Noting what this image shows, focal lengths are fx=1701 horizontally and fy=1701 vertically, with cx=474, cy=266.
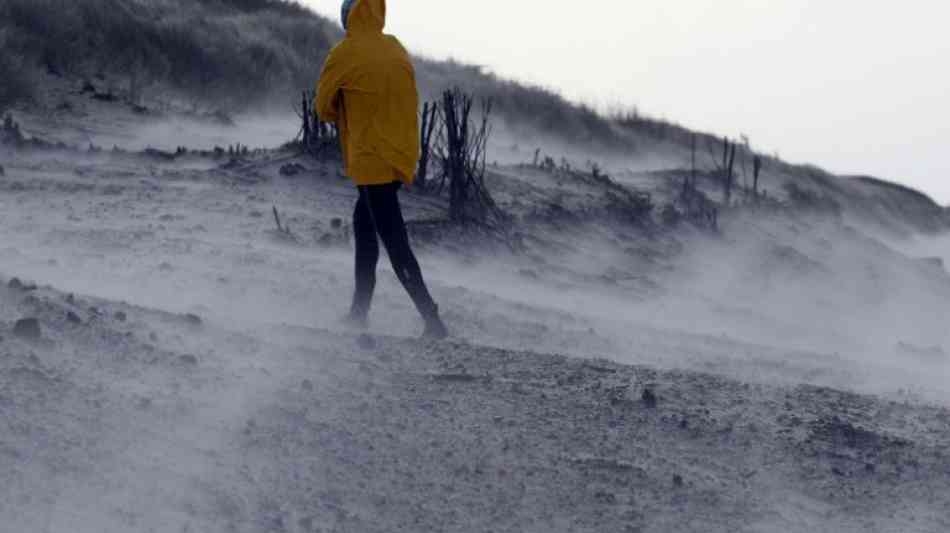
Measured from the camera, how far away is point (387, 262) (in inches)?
407

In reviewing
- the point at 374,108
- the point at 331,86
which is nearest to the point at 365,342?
the point at 374,108

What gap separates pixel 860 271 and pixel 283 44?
9765mm

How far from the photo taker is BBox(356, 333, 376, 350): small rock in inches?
283

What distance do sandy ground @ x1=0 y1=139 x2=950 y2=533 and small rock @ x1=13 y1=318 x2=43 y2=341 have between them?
1.2 inches

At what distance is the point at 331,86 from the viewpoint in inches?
302

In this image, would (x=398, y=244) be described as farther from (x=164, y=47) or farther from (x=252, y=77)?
(x=252, y=77)

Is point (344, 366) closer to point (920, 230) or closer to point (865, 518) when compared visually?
point (865, 518)

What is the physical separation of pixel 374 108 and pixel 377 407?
1872 mm

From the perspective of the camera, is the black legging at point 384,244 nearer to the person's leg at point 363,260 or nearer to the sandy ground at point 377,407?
the person's leg at point 363,260

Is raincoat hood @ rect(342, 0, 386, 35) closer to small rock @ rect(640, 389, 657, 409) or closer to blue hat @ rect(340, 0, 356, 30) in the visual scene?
blue hat @ rect(340, 0, 356, 30)

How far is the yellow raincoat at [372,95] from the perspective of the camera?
25.0 ft

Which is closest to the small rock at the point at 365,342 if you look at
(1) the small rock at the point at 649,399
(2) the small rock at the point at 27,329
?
(1) the small rock at the point at 649,399

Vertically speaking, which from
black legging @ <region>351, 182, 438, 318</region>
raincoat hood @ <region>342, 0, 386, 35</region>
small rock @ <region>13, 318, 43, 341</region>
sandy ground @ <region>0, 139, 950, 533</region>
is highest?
raincoat hood @ <region>342, 0, 386, 35</region>

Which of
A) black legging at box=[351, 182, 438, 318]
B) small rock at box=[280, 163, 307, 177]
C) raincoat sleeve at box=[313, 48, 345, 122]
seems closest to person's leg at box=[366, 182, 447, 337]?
black legging at box=[351, 182, 438, 318]
